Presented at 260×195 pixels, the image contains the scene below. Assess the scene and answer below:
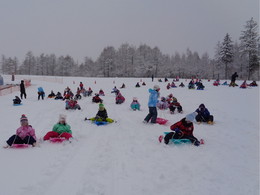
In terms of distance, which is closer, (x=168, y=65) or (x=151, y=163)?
(x=151, y=163)

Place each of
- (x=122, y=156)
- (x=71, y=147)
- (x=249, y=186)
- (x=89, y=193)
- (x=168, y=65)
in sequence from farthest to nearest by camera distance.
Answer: (x=168, y=65)
(x=71, y=147)
(x=122, y=156)
(x=249, y=186)
(x=89, y=193)

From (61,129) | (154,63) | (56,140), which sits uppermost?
(154,63)

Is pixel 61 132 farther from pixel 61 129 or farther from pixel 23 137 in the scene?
pixel 23 137

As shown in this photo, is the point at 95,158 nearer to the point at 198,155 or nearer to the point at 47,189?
the point at 47,189

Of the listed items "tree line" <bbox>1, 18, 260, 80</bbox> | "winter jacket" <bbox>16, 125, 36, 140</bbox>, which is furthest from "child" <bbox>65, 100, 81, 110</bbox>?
"tree line" <bbox>1, 18, 260, 80</bbox>

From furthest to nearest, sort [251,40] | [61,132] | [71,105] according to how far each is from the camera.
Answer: [251,40]
[71,105]
[61,132]

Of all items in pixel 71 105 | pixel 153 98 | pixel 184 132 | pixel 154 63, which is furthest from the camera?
pixel 154 63

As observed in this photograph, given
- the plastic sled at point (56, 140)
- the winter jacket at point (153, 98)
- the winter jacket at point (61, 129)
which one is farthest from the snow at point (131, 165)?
the winter jacket at point (153, 98)

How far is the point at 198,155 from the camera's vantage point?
677 centimetres

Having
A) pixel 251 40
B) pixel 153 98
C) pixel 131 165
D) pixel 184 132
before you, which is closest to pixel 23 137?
pixel 131 165

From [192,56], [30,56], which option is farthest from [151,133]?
[30,56]

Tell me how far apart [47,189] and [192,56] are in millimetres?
95062

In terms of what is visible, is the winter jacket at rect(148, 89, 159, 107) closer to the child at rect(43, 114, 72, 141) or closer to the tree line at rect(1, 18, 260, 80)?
the child at rect(43, 114, 72, 141)

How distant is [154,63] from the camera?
243 ft
